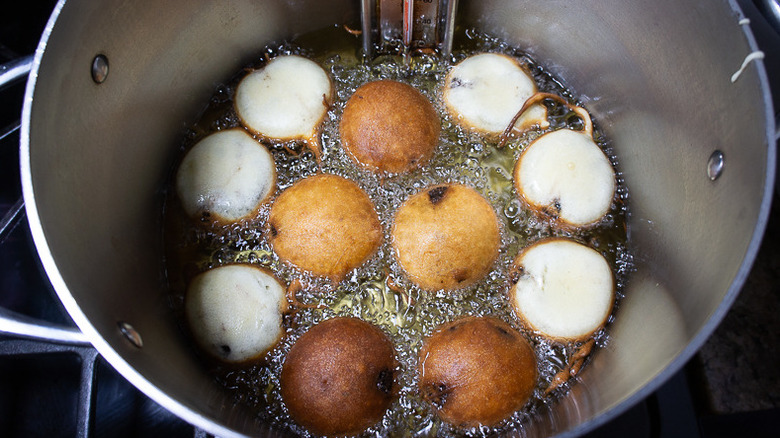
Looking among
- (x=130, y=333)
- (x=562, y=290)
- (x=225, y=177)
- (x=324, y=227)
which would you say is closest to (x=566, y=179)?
(x=562, y=290)

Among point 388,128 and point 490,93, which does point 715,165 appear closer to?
point 490,93

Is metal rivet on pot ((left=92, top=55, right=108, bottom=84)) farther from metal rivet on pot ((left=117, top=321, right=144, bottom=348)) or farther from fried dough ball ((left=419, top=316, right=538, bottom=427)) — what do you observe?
fried dough ball ((left=419, top=316, right=538, bottom=427))

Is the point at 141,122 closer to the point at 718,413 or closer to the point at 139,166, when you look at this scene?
the point at 139,166

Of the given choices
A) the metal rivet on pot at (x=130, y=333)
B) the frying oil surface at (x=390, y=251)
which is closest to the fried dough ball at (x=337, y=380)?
the frying oil surface at (x=390, y=251)

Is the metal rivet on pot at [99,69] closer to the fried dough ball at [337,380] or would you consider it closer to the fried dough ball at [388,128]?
the fried dough ball at [388,128]

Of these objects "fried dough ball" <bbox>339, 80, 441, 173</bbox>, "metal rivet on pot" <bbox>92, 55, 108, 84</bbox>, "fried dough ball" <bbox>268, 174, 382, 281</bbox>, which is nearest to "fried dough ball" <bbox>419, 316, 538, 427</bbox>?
"fried dough ball" <bbox>268, 174, 382, 281</bbox>

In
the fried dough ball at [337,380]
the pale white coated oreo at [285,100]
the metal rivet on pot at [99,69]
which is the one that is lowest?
the fried dough ball at [337,380]

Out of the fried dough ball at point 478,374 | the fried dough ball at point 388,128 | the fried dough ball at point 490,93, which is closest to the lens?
the fried dough ball at point 478,374
